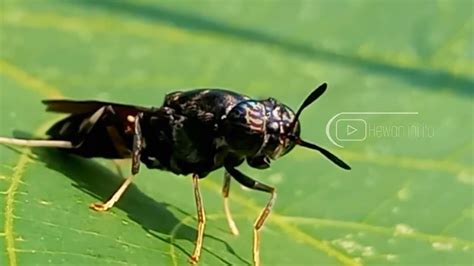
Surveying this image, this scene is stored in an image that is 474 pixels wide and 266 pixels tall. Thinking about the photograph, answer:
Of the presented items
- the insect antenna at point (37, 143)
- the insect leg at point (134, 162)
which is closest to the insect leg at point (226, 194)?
the insect leg at point (134, 162)

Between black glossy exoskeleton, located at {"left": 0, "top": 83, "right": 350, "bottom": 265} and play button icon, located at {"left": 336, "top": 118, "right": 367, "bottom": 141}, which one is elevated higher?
play button icon, located at {"left": 336, "top": 118, "right": 367, "bottom": 141}

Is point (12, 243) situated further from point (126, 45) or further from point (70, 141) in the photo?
point (126, 45)

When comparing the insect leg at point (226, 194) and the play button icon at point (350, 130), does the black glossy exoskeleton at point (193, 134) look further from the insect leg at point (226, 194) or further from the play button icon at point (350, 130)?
the play button icon at point (350, 130)

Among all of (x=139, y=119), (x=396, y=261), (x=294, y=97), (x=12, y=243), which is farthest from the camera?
(x=294, y=97)

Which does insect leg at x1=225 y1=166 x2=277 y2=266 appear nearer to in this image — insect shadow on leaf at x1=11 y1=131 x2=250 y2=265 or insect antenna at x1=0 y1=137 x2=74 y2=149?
insect shadow on leaf at x1=11 y1=131 x2=250 y2=265

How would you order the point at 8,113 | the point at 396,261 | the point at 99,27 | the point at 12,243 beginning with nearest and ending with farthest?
the point at 12,243, the point at 396,261, the point at 8,113, the point at 99,27

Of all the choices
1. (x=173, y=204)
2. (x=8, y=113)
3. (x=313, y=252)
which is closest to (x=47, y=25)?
(x=8, y=113)

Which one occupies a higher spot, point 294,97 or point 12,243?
point 294,97

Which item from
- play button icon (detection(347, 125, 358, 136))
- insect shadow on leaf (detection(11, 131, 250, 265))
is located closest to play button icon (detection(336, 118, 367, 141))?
play button icon (detection(347, 125, 358, 136))
